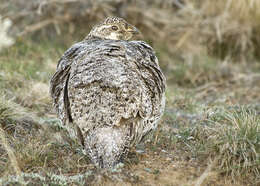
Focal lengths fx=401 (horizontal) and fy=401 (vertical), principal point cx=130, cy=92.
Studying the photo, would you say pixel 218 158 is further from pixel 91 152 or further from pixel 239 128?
pixel 91 152

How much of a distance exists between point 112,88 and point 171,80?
5089 millimetres

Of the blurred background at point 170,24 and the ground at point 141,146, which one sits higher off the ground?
the blurred background at point 170,24

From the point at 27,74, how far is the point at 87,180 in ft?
11.9

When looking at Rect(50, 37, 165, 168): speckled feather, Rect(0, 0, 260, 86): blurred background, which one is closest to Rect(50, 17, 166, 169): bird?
Rect(50, 37, 165, 168): speckled feather

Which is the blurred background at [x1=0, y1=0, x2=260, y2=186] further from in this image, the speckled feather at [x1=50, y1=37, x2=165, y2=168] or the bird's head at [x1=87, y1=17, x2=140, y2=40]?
the bird's head at [x1=87, y1=17, x2=140, y2=40]

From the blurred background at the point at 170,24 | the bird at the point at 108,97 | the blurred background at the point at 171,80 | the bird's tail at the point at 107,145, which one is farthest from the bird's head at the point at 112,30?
the blurred background at the point at 170,24

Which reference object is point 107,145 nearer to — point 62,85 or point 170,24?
point 62,85

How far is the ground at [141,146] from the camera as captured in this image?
4086mm

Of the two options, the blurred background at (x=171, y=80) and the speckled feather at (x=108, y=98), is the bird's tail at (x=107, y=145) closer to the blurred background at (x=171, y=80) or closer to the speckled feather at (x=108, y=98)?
the speckled feather at (x=108, y=98)

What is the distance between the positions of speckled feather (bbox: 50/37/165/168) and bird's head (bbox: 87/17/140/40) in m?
1.30

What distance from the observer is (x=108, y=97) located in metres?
4.14

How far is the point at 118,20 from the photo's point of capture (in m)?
5.95

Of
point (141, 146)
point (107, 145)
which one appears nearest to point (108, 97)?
point (107, 145)

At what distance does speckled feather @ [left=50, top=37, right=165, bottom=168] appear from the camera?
4.07 meters
